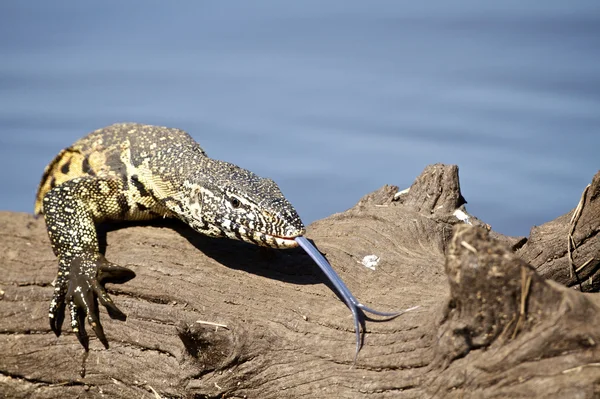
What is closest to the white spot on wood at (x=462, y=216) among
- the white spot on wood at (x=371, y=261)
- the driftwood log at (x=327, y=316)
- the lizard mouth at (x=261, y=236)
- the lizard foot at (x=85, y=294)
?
the driftwood log at (x=327, y=316)

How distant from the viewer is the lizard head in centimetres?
636

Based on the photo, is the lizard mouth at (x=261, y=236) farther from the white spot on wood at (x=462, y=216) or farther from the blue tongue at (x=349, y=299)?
the white spot on wood at (x=462, y=216)

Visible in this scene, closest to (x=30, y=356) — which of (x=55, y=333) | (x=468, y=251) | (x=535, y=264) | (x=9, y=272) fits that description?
(x=55, y=333)

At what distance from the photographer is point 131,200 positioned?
7328mm

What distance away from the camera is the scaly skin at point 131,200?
647 centimetres

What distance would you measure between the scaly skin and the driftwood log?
0.59 ft

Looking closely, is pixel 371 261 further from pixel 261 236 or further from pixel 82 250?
pixel 82 250

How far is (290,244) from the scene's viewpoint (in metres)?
6.31

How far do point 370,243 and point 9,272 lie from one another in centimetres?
309

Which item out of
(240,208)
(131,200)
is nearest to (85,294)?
(131,200)

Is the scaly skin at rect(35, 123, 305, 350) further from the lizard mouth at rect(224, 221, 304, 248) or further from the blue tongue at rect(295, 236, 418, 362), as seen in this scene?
the blue tongue at rect(295, 236, 418, 362)

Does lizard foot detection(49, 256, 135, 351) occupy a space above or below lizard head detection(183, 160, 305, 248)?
below

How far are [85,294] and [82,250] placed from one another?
1.45 ft

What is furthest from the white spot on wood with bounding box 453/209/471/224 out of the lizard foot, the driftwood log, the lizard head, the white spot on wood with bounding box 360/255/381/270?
the lizard foot
